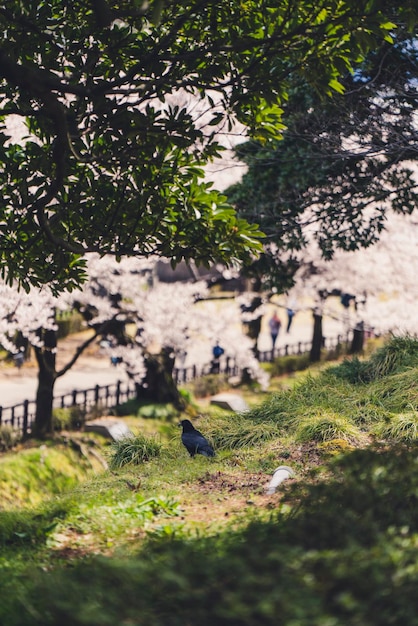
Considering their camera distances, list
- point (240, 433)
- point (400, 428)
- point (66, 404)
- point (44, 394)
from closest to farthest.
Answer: point (400, 428) → point (240, 433) → point (44, 394) → point (66, 404)

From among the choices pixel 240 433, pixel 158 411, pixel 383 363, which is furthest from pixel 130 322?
pixel 240 433

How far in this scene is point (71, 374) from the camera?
80.0ft

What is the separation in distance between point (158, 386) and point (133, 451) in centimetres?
945

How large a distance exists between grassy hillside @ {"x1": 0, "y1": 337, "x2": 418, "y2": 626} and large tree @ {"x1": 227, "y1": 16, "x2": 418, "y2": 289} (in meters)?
4.60

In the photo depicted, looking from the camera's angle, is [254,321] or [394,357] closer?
[394,357]

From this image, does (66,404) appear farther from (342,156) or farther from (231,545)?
(231,545)

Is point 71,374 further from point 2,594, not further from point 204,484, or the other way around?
point 2,594

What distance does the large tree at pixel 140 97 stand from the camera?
249 inches

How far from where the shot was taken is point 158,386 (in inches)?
757

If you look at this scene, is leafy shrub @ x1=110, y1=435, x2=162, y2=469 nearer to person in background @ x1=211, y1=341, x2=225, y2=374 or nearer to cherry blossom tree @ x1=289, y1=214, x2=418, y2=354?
person in background @ x1=211, y1=341, x2=225, y2=374

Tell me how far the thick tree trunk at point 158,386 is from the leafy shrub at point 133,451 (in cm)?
901

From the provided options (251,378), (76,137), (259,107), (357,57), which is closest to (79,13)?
(76,137)

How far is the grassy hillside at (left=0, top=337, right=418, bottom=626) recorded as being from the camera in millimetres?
3900

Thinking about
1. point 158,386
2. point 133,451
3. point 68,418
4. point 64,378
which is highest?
point 133,451
